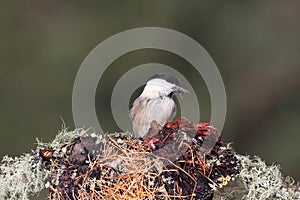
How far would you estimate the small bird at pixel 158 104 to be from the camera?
2342 mm

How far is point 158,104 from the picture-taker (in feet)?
7.75

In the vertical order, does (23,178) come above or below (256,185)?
above

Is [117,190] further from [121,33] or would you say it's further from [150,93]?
[121,33]

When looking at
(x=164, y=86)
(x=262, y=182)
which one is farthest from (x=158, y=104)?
(x=262, y=182)

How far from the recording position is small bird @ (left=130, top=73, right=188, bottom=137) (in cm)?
234

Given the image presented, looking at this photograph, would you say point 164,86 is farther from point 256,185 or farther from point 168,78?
point 256,185

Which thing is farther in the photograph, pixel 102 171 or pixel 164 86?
pixel 164 86

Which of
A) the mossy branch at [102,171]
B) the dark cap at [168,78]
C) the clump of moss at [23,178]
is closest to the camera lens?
the mossy branch at [102,171]

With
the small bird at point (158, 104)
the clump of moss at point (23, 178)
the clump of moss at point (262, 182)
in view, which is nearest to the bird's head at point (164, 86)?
the small bird at point (158, 104)

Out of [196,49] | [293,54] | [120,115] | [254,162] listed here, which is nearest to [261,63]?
[293,54]

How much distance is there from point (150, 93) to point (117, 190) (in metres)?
0.68

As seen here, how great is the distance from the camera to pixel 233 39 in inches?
232

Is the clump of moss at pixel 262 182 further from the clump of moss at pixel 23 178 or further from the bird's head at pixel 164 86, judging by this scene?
the clump of moss at pixel 23 178

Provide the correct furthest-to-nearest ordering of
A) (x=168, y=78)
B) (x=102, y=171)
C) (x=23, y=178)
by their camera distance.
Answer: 1. (x=168, y=78)
2. (x=23, y=178)
3. (x=102, y=171)
